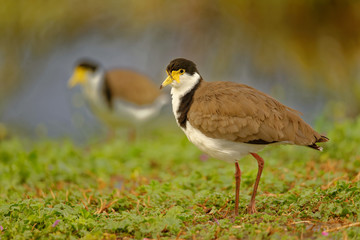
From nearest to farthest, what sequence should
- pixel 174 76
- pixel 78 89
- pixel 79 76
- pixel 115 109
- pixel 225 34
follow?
pixel 174 76 < pixel 115 109 < pixel 79 76 < pixel 225 34 < pixel 78 89

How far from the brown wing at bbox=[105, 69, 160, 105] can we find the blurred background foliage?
1255 millimetres

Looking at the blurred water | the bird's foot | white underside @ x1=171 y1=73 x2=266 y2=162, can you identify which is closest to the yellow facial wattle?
white underside @ x1=171 y1=73 x2=266 y2=162

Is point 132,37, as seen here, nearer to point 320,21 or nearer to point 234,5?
point 234,5

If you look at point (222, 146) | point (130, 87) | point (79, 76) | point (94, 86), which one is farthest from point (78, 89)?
point (222, 146)

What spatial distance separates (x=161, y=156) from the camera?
6977 millimetres

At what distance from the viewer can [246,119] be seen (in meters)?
3.95

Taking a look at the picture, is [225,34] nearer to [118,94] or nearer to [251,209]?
[118,94]

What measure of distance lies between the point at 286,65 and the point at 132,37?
324 cm

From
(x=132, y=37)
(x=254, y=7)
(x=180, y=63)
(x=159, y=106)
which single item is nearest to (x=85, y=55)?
(x=132, y=37)

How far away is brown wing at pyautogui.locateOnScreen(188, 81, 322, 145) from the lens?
12.8 feet

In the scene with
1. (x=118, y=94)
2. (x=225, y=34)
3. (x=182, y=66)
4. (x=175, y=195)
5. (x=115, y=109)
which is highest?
(x=225, y=34)

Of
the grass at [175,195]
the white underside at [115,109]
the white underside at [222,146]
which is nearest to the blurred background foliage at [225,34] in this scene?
the white underside at [115,109]

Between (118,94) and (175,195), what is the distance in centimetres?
468

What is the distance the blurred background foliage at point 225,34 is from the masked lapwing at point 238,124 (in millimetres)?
5878
